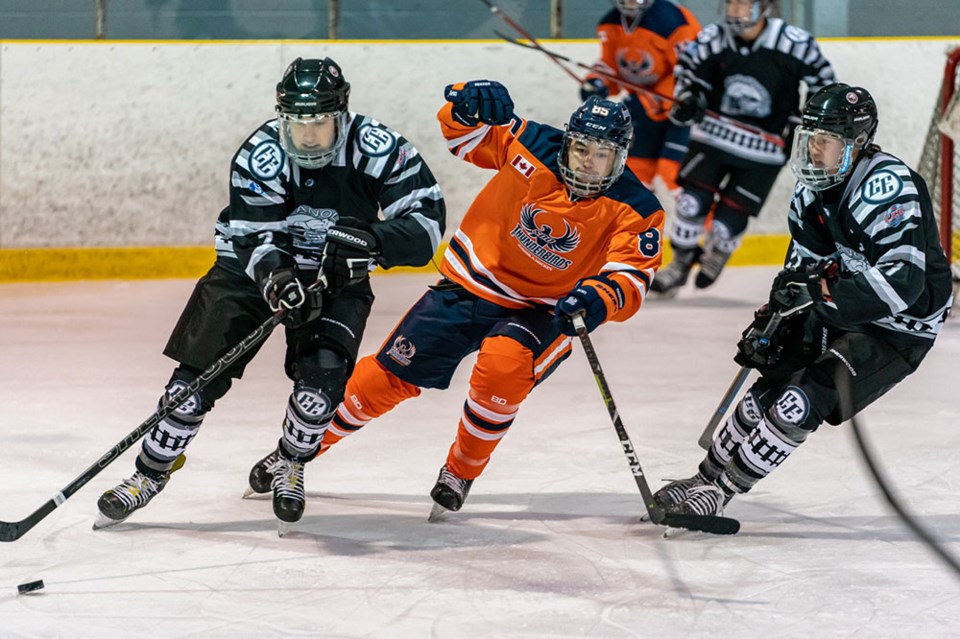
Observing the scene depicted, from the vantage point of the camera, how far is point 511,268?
3.49m

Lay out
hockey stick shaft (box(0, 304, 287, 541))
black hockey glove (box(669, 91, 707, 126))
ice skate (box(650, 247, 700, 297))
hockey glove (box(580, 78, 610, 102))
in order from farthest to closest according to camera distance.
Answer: hockey glove (box(580, 78, 610, 102)) → ice skate (box(650, 247, 700, 297)) → black hockey glove (box(669, 91, 707, 126)) → hockey stick shaft (box(0, 304, 287, 541))

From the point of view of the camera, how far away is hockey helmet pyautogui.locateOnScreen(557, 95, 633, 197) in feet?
10.9

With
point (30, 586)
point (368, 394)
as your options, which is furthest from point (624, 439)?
point (30, 586)

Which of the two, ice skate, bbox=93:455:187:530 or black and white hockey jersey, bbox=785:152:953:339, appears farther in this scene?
ice skate, bbox=93:455:187:530

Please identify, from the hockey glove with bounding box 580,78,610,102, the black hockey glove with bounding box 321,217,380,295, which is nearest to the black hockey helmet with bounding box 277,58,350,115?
the black hockey glove with bounding box 321,217,380,295

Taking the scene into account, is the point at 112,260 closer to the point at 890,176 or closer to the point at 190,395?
the point at 190,395

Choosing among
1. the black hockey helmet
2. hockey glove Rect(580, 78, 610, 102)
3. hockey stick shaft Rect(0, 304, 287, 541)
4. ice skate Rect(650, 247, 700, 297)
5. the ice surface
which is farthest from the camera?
hockey glove Rect(580, 78, 610, 102)

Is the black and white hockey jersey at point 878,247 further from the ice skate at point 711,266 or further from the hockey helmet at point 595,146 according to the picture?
the ice skate at point 711,266

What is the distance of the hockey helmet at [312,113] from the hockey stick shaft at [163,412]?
36 centimetres

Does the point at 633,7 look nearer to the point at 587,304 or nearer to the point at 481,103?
the point at 481,103

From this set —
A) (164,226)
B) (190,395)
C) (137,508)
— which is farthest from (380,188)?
(164,226)

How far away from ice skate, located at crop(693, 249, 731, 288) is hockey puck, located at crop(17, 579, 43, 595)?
4.23 m

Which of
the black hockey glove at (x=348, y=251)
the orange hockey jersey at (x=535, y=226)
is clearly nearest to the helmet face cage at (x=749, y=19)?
the orange hockey jersey at (x=535, y=226)

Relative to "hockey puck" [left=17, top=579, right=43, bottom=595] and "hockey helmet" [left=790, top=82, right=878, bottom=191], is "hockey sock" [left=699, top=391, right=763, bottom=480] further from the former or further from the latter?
"hockey puck" [left=17, top=579, right=43, bottom=595]
